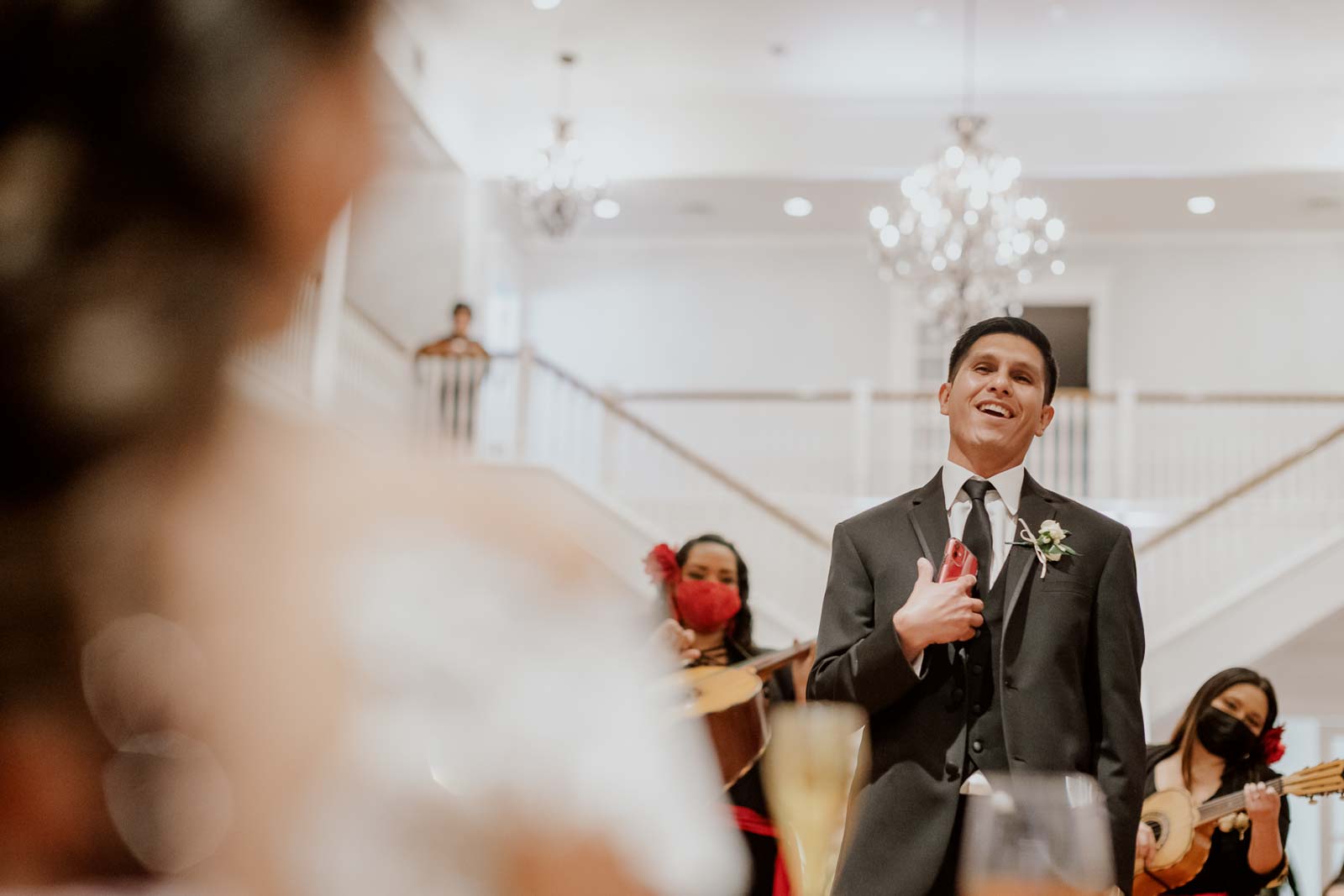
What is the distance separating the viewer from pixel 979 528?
190cm

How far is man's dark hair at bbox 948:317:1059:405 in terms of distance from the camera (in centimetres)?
194

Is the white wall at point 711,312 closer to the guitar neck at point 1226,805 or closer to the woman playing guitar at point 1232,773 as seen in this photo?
the woman playing guitar at point 1232,773

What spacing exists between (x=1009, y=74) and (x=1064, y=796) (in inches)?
410

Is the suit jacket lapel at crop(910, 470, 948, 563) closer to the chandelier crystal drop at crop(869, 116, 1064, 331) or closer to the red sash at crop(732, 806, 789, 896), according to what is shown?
the red sash at crop(732, 806, 789, 896)

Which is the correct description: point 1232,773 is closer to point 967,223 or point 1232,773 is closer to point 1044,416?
point 1044,416

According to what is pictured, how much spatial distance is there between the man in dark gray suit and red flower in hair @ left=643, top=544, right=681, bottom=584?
5.94ft

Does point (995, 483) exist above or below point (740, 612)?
above

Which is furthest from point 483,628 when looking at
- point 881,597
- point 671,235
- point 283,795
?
point 671,235

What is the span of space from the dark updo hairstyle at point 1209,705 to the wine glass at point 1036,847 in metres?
3.73

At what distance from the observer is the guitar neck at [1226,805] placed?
160 inches

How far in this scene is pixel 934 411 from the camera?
11.6m

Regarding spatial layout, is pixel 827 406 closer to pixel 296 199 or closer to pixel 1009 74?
pixel 1009 74

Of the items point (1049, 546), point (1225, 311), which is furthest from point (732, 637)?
point (1225, 311)

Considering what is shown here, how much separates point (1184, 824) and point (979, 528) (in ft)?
8.83
